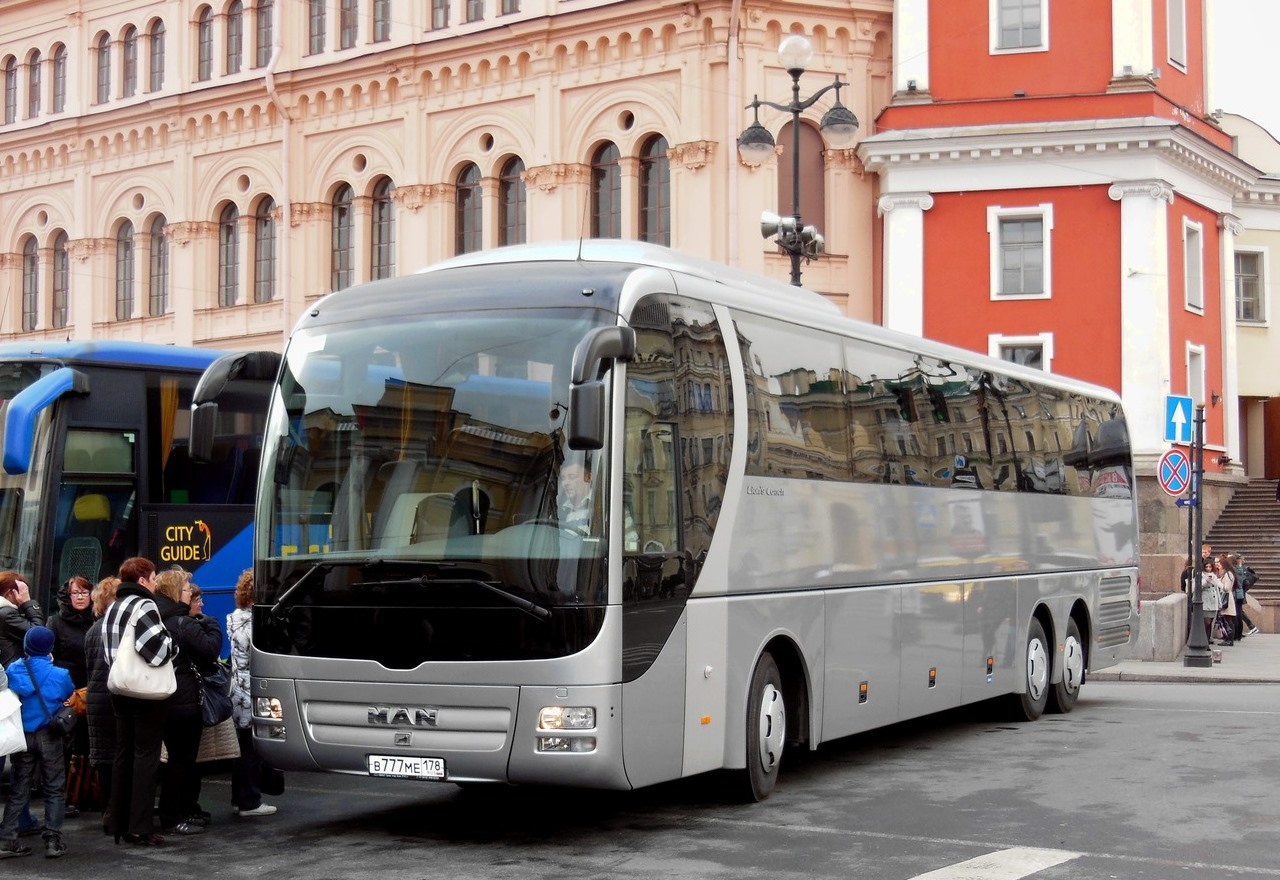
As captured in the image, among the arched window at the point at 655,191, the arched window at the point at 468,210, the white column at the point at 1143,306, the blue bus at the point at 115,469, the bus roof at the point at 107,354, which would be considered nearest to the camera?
the blue bus at the point at 115,469

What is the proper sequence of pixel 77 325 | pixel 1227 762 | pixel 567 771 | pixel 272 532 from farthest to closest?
pixel 77 325
pixel 1227 762
pixel 272 532
pixel 567 771

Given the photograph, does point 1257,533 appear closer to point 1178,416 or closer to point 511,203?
point 1178,416

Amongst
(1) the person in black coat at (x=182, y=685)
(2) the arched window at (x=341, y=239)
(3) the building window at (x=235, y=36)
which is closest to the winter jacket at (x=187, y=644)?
(1) the person in black coat at (x=182, y=685)

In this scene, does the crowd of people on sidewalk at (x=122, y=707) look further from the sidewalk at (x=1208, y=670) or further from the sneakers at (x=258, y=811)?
the sidewalk at (x=1208, y=670)

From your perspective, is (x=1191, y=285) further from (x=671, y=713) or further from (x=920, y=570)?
(x=671, y=713)

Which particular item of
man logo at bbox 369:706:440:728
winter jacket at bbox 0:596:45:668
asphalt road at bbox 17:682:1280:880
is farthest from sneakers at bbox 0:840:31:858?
man logo at bbox 369:706:440:728

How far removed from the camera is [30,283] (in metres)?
47.3

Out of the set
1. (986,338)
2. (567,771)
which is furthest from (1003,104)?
(567,771)

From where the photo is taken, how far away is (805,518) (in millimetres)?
12016

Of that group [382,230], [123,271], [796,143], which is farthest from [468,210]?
[796,143]

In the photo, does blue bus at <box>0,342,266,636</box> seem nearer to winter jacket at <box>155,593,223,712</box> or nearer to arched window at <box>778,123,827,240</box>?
winter jacket at <box>155,593,223,712</box>

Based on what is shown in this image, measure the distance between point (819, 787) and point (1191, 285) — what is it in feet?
86.8

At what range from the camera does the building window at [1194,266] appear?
35.9 meters

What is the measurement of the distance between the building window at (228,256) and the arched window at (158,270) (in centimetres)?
193
